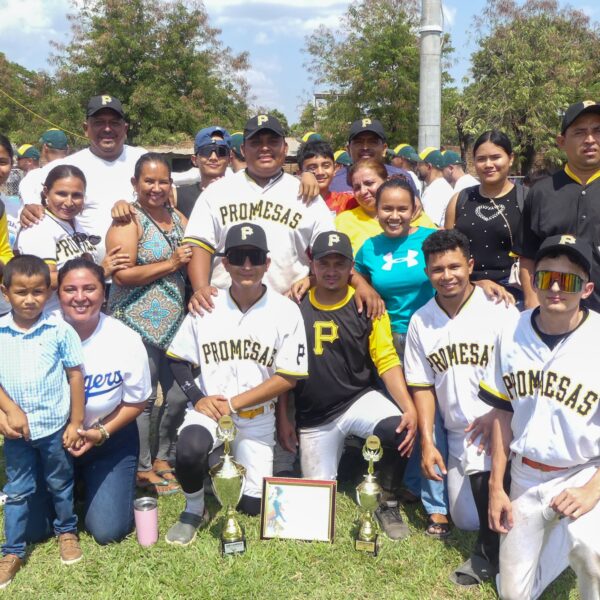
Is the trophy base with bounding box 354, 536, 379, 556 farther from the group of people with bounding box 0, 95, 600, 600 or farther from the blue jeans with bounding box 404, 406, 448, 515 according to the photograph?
the blue jeans with bounding box 404, 406, 448, 515

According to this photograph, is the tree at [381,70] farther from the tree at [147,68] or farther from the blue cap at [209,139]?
the blue cap at [209,139]

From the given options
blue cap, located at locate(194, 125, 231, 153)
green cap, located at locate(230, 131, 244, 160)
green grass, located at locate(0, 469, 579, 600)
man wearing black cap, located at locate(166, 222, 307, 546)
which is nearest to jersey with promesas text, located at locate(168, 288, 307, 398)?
man wearing black cap, located at locate(166, 222, 307, 546)

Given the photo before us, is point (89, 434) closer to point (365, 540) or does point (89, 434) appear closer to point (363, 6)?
point (365, 540)

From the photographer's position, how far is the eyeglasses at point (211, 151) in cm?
573

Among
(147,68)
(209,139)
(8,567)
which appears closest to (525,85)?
(147,68)

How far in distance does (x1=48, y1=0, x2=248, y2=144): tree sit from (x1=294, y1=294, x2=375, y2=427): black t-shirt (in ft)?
71.3

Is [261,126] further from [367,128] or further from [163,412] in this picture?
[163,412]

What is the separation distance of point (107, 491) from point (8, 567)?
0.70m

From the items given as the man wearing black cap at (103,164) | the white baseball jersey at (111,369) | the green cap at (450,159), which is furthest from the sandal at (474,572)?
the green cap at (450,159)

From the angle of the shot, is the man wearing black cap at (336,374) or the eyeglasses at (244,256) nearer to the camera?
the eyeglasses at (244,256)

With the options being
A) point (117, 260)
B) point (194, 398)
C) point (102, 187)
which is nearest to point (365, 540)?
point (194, 398)

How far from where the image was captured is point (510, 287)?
469 cm

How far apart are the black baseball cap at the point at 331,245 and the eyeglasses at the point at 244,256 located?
39 cm

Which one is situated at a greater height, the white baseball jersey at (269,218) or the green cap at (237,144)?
the green cap at (237,144)
